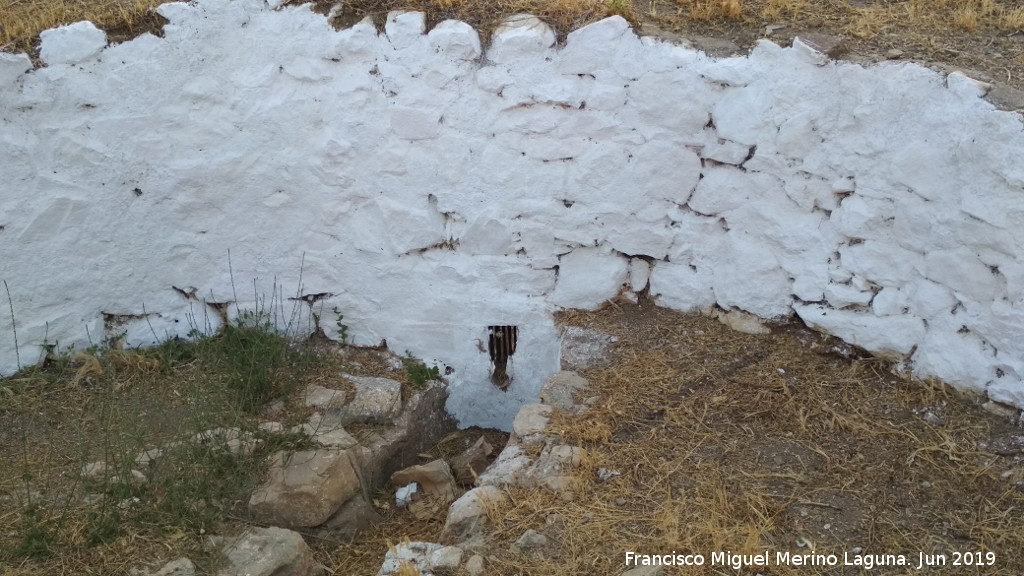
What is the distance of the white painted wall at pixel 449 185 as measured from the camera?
3961 mm

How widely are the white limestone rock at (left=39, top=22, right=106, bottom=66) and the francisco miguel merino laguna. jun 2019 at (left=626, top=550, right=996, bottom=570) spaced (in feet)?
10.9

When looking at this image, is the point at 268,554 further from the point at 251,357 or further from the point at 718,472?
the point at 718,472

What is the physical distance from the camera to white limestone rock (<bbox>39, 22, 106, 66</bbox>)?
13.9ft

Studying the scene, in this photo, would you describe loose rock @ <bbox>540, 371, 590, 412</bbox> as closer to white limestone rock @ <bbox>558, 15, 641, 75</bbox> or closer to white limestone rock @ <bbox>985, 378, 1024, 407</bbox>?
white limestone rock @ <bbox>558, 15, 641, 75</bbox>

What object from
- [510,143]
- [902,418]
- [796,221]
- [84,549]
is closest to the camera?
[84,549]

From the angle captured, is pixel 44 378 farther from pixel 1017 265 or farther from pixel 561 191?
pixel 1017 265

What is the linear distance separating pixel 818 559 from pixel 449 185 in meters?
2.38

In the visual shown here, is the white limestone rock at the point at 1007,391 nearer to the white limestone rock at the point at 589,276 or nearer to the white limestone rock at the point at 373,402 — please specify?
the white limestone rock at the point at 589,276

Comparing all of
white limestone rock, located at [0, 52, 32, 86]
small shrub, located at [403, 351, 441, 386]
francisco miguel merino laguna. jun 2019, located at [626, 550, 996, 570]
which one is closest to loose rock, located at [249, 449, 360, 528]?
small shrub, located at [403, 351, 441, 386]

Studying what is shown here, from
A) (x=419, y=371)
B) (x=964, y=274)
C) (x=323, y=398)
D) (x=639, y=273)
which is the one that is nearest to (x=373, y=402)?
(x=323, y=398)

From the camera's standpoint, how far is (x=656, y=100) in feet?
13.7

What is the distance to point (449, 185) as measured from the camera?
4449 mm

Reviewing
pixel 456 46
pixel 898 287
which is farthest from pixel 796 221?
pixel 456 46

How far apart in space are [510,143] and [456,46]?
1.67 feet
